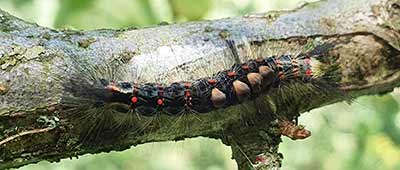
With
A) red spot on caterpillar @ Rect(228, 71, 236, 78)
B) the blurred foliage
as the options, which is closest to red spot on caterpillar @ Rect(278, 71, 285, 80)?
red spot on caterpillar @ Rect(228, 71, 236, 78)

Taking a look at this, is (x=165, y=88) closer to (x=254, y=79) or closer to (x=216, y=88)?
(x=216, y=88)

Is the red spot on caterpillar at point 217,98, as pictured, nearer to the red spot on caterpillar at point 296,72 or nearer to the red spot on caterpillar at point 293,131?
the red spot on caterpillar at point 293,131

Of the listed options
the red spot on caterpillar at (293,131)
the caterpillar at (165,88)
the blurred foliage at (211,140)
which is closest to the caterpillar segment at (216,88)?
the caterpillar at (165,88)

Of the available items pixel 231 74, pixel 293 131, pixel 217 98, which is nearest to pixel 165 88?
pixel 217 98

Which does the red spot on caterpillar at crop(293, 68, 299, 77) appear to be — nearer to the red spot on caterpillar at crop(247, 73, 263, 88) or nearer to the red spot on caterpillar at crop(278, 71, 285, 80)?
the red spot on caterpillar at crop(278, 71, 285, 80)

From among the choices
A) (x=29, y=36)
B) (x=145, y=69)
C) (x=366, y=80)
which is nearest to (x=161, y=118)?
(x=145, y=69)

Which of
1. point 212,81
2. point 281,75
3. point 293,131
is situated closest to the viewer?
point 293,131
